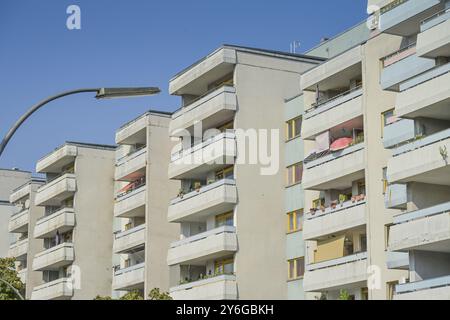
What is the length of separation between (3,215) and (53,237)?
15637 mm

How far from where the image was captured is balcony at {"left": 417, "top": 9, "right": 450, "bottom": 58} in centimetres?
3741

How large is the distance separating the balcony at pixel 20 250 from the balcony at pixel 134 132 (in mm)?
19650

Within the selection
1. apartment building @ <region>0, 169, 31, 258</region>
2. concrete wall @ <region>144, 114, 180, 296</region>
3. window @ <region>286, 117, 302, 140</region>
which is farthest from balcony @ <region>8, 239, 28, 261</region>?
window @ <region>286, 117, 302, 140</region>

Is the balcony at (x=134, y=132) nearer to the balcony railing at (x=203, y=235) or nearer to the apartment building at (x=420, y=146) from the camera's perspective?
the balcony railing at (x=203, y=235)

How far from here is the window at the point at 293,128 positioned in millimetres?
52531

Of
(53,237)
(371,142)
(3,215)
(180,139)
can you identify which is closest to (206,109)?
(180,139)

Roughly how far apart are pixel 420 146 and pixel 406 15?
575cm

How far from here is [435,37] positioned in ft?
124

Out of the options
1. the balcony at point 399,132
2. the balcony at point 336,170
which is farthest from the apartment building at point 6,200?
the balcony at point 399,132

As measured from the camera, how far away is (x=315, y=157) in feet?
159

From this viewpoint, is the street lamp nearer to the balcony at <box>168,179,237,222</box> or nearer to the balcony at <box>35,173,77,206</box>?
the balcony at <box>168,179,237,222</box>

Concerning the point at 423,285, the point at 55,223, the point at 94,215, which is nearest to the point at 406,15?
the point at 423,285

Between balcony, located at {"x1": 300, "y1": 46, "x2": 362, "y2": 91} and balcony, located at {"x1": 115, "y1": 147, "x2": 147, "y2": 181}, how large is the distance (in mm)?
16092

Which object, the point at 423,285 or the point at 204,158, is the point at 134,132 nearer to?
the point at 204,158
